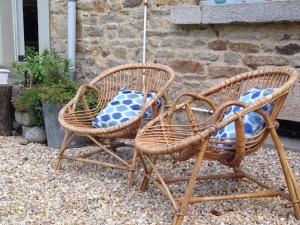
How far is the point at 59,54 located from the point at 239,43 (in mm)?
2268

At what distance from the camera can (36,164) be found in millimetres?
3148

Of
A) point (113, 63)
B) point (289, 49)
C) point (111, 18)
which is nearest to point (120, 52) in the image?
point (113, 63)

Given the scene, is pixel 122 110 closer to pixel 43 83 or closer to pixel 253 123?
pixel 253 123

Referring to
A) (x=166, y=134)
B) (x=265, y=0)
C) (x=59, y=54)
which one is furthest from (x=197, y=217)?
(x=59, y=54)

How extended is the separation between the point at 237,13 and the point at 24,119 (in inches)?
83.8

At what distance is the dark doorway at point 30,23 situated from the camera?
19.1 feet

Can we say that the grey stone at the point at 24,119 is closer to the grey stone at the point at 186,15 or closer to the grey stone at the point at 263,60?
the grey stone at the point at 186,15

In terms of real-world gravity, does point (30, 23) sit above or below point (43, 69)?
above

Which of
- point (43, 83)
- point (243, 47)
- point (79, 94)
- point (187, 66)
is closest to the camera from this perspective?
point (79, 94)

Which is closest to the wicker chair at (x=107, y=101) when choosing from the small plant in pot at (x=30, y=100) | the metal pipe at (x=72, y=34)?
the small plant in pot at (x=30, y=100)

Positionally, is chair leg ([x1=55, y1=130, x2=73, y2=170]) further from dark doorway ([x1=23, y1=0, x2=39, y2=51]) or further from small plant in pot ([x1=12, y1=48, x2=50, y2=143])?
dark doorway ([x1=23, y1=0, x2=39, y2=51])

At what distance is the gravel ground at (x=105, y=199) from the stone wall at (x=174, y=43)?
2.74 ft

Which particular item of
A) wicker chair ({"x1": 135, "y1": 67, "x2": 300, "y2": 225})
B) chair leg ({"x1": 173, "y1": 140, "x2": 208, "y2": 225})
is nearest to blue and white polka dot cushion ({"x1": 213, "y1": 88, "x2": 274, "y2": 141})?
wicker chair ({"x1": 135, "y1": 67, "x2": 300, "y2": 225})

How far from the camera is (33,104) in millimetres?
3631
